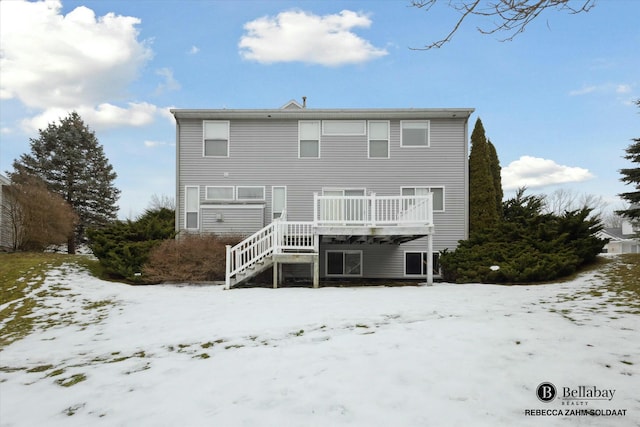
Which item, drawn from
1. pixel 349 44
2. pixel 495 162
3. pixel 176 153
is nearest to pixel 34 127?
pixel 176 153

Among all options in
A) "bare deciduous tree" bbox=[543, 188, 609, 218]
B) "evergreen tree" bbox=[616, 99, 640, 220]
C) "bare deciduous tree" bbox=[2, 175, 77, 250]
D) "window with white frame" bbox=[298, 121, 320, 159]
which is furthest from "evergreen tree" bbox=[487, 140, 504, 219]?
"bare deciduous tree" bbox=[543, 188, 609, 218]

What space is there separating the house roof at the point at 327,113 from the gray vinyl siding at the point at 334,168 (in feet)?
0.91

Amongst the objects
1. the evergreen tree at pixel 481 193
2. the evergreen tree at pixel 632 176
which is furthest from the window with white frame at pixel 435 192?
the evergreen tree at pixel 632 176

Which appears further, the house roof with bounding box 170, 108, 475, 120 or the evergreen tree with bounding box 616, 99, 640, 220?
the evergreen tree with bounding box 616, 99, 640, 220

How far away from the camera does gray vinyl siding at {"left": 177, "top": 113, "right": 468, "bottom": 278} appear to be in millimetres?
15172

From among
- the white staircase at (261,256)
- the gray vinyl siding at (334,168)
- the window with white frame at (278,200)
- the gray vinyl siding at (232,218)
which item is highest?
the gray vinyl siding at (334,168)

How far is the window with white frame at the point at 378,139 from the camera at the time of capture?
1534 centimetres

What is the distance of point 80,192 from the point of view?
27.4 meters

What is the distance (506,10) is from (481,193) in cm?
1187

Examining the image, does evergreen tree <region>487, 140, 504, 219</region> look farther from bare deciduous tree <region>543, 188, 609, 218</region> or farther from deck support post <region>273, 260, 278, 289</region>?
bare deciduous tree <region>543, 188, 609, 218</region>

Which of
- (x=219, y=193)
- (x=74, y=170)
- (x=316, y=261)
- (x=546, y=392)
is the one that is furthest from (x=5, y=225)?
(x=546, y=392)

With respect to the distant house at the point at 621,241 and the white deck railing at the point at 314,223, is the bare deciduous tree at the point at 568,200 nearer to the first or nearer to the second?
the distant house at the point at 621,241

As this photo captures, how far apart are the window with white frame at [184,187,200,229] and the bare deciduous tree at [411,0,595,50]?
12056mm

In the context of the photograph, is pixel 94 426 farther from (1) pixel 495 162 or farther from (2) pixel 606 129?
(2) pixel 606 129
